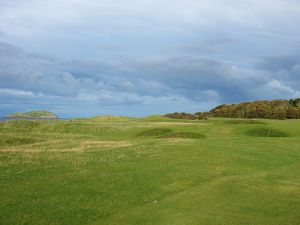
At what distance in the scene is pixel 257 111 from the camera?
101500 millimetres

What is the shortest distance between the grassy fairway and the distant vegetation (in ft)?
189

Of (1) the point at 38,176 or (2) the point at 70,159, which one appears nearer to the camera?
(1) the point at 38,176

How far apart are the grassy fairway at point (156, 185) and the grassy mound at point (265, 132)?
16714 mm

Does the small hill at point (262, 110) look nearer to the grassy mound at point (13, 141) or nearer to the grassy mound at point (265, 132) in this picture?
the grassy mound at point (265, 132)

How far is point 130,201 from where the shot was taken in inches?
727

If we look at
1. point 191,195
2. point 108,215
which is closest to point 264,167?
point 191,195

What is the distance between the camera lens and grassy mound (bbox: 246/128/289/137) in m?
54.4

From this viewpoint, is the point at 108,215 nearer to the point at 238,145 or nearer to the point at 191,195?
the point at 191,195

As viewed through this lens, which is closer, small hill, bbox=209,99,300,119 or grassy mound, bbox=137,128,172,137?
grassy mound, bbox=137,128,172,137

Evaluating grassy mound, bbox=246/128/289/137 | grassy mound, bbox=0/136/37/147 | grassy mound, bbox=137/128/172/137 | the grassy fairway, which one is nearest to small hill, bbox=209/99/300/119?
grassy mound, bbox=246/128/289/137

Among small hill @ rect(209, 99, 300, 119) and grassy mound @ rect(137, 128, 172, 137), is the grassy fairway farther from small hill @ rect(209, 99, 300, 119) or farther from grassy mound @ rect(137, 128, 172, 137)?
small hill @ rect(209, 99, 300, 119)

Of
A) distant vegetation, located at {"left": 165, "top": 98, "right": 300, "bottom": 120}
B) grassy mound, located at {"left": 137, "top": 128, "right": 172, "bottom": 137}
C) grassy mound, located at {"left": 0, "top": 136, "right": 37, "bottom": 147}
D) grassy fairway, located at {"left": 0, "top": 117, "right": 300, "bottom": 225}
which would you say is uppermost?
distant vegetation, located at {"left": 165, "top": 98, "right": 300, "bottom": 120}

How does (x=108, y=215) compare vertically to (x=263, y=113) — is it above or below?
below

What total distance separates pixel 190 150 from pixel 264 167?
7.65m
